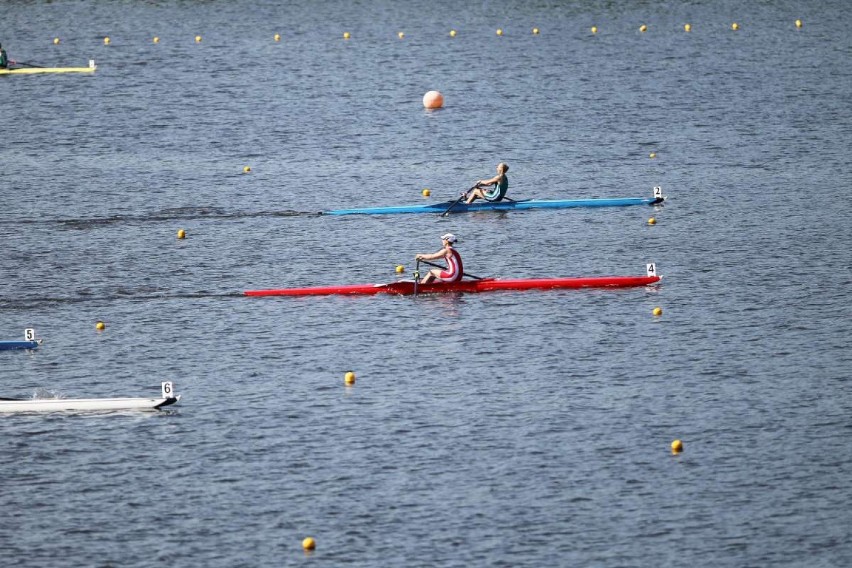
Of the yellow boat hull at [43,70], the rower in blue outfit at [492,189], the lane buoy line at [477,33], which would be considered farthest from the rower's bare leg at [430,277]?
the lane buoy line at [477,33]

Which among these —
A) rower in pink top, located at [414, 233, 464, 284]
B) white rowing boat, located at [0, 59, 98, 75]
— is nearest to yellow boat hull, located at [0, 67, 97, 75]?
white rowing boat, located at [0, 59, 98, 75]

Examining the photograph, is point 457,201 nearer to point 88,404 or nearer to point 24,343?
point 24,343

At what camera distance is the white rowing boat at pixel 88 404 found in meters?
27.4

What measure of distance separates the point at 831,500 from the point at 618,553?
383 cm

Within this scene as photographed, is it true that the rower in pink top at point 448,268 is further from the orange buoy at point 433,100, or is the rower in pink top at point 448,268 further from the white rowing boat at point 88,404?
the orange buoy at point 433,100

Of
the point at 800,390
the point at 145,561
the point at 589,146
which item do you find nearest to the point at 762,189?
the point at 589,146

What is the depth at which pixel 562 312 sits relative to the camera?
107ft

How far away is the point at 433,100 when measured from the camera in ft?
176

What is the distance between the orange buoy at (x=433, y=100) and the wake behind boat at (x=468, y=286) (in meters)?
20.6

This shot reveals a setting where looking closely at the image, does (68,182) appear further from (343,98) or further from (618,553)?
(618,553)

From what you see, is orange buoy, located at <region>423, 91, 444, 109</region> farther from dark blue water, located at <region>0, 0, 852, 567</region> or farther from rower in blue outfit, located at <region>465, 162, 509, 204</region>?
rower in blue outfit, located at <region>465, 162, 509, 204</region>

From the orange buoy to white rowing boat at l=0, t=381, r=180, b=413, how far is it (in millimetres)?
27894

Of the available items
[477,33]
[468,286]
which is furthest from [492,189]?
[477,33]

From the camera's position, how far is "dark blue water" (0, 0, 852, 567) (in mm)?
23312
